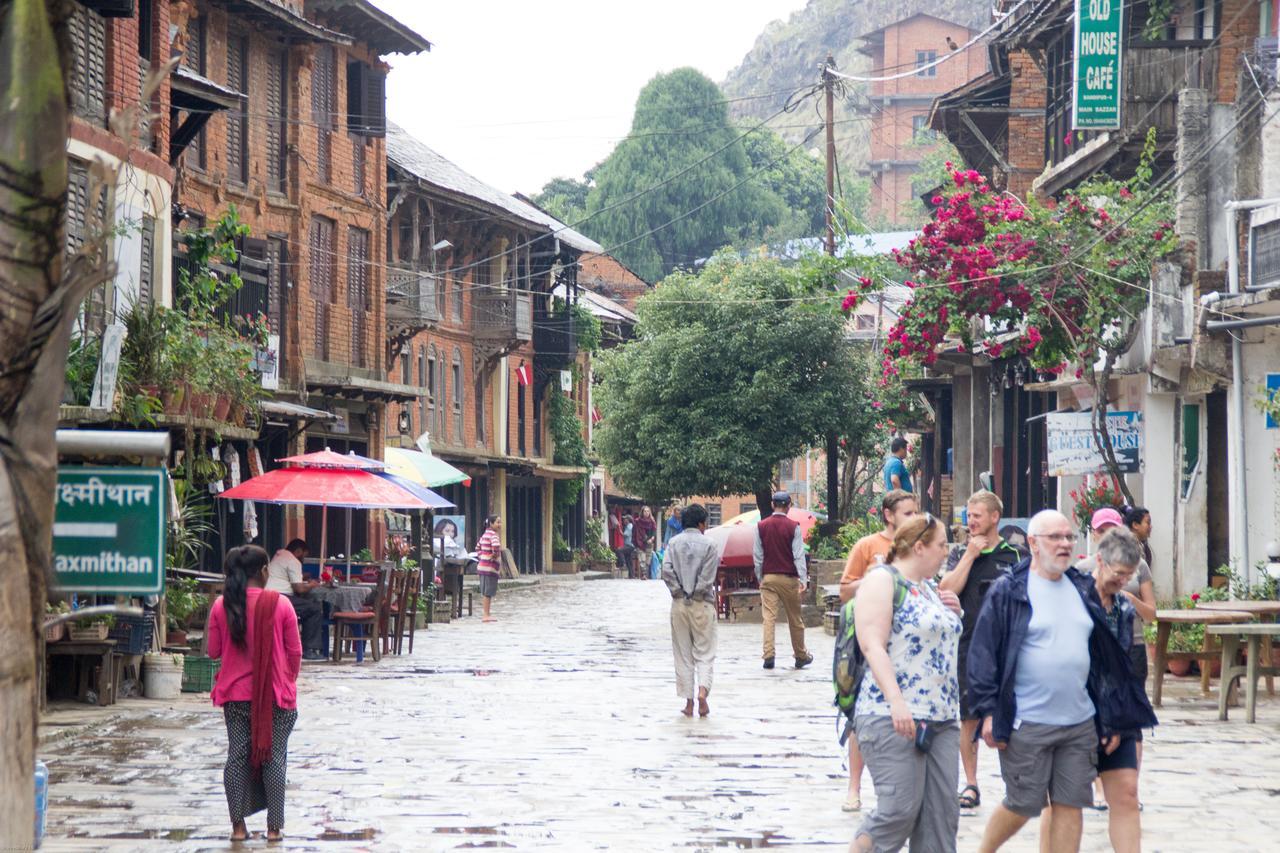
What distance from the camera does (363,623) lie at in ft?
76.0

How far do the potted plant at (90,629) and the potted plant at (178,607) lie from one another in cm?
247

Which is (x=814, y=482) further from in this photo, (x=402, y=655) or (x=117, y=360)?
(x=117, y=360)

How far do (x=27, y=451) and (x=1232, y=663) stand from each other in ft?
41.7

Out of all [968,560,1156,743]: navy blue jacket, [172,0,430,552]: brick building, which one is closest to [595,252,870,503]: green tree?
[172,0,430,552]: brick building

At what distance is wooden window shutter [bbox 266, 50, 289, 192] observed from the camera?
34.2 meters

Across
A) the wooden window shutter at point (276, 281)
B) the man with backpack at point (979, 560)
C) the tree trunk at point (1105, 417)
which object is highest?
the wooden window shutter at point (276, 281)

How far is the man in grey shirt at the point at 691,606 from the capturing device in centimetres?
1677

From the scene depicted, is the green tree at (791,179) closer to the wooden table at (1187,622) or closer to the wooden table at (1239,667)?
the wooden table at (1187,622)

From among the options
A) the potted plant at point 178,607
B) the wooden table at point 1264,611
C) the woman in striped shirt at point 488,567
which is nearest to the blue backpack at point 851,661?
the wooden table at point 1264,611

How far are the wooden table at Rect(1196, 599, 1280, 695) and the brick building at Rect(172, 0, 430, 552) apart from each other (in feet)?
56.3

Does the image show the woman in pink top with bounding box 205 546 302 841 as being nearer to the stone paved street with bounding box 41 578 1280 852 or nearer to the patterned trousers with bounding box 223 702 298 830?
the patterned trousers with bounding box 223 702 298 830

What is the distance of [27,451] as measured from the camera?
17.5ft

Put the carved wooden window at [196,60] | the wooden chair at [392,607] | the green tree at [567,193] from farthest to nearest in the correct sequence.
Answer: the green tree at [567,193], the carved wooden window at [196,60], the wooden chair at [392,607]

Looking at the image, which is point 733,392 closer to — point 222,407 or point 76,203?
point 222,407
